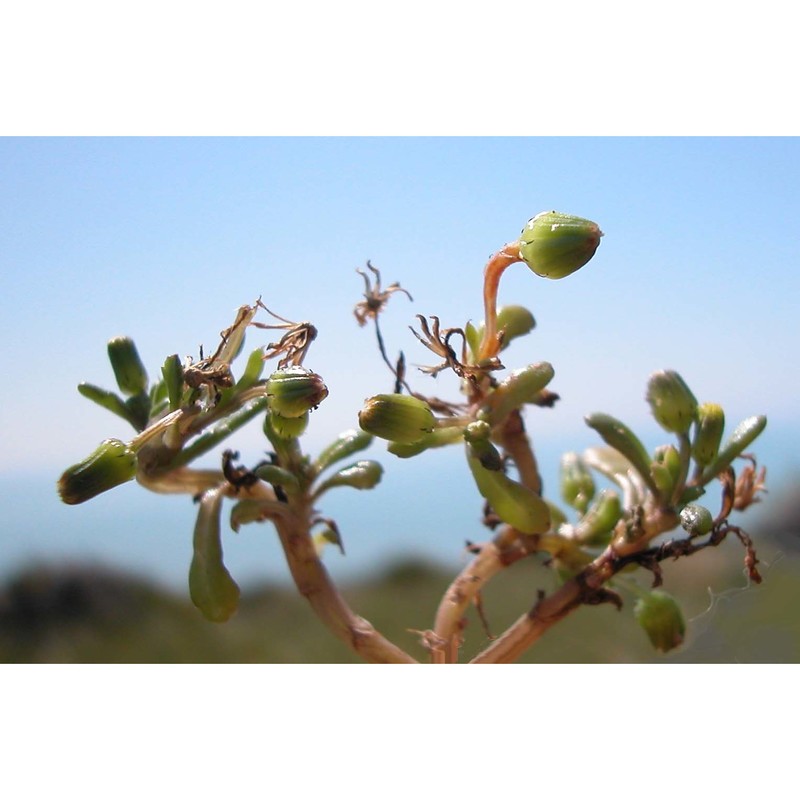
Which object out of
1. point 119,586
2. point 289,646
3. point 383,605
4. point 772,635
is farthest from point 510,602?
point 119,586

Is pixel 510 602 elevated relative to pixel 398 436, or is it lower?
lower

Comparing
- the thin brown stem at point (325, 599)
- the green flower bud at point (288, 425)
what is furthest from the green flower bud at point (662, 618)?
the green flower bud at point (288, 425)

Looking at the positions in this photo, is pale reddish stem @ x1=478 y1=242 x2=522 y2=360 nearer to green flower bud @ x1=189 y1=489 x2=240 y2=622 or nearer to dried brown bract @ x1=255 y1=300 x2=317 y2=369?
dried brown bract @ x1=255 y1=300 x2=317 y2=369

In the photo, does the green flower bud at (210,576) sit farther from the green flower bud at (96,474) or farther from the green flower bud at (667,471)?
the green flower bud at (667,471)

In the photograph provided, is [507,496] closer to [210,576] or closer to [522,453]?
[522,453]

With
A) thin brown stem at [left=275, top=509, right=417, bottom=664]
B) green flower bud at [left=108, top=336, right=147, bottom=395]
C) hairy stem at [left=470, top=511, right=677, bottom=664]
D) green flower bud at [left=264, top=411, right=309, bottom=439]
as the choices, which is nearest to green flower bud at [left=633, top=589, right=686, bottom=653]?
hairy stem at [left=470, top=511, right=677, bottom=664]

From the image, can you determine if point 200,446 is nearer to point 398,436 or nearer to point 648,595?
point 398,436

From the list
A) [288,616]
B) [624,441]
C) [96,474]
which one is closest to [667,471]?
[624,441]

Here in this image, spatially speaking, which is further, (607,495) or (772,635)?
(772,635)
